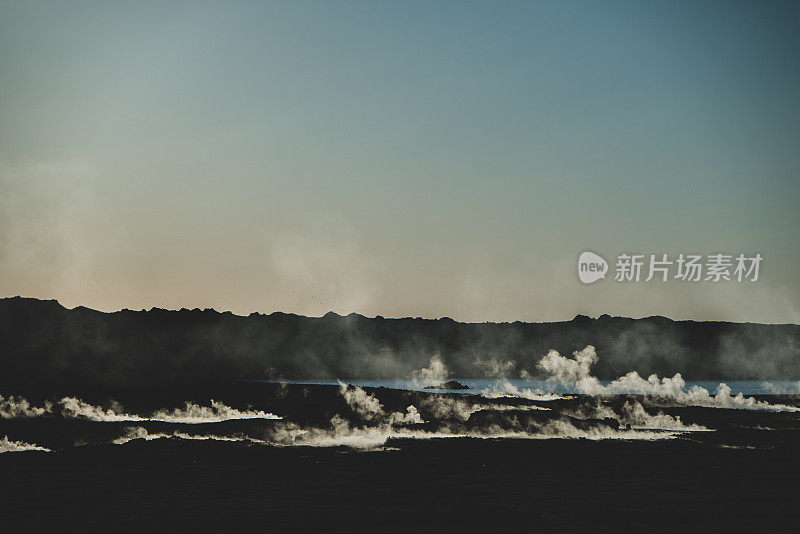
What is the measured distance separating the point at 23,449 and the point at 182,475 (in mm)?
12816

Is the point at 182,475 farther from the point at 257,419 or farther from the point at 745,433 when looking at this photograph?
the point at 745,433

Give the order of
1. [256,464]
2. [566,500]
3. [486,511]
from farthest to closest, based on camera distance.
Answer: [256,464] < [566,500] < [486,511]

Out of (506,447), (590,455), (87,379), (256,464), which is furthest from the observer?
(87,379)

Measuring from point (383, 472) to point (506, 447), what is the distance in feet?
38.9

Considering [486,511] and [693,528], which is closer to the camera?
[693,528]

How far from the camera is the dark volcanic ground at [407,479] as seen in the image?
24719 millimetres

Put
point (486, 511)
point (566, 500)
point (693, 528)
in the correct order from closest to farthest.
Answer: point (693, 528)
point (486, 511)
point (566, 500)

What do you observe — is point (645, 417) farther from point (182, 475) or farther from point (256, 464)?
point (182, 475)

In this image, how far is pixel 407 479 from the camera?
108 ft

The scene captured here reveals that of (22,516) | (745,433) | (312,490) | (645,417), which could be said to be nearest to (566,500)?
(312,490)

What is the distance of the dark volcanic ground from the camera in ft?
81.1

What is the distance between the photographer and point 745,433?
5456cm

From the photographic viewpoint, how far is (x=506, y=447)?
44.8 m

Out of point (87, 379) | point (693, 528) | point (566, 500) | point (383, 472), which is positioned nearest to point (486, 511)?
point (566, 500)
